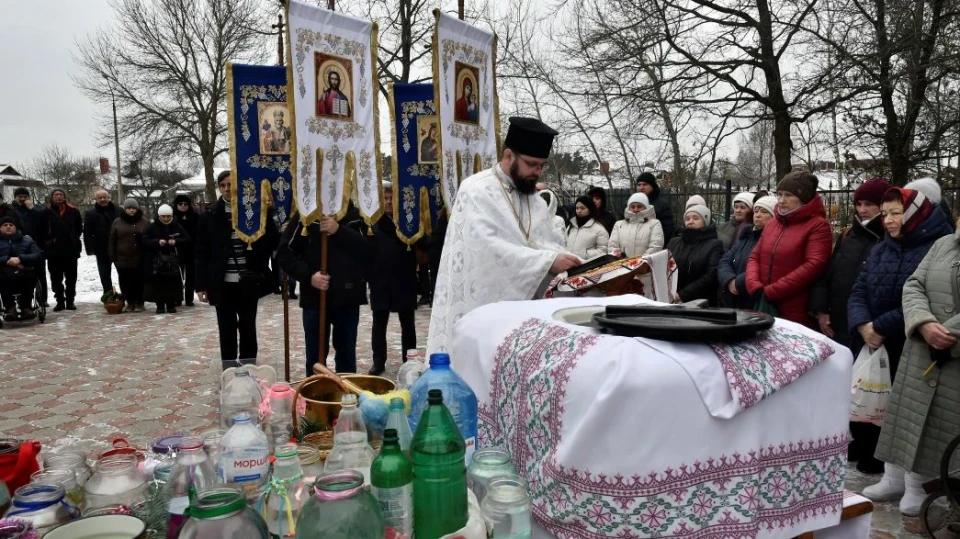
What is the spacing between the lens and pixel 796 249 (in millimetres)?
4566

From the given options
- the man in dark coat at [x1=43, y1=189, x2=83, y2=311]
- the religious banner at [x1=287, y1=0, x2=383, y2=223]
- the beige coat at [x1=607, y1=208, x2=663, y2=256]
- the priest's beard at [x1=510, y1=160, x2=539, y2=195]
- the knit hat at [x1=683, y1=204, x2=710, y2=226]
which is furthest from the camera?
the man in dark coat at [x1=43, y1=189, x2=83, y2=311]

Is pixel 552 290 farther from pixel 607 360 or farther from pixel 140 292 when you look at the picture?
pixel 140 292

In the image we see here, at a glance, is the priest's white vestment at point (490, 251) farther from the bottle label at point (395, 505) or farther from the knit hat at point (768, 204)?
the knit hat at point (768, 204)

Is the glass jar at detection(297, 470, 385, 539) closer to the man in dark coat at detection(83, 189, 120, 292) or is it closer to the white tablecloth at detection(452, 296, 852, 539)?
the white tablecloth at detection(452, 296, 852, 539)

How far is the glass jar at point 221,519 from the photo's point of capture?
1236 millimetres

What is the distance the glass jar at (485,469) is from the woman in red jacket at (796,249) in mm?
3477

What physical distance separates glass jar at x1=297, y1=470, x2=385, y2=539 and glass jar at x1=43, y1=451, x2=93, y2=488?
94 centimetres

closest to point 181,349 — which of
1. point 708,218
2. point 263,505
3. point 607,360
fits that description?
point 708,218

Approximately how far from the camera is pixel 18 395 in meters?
5.84

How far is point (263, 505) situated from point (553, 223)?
8.48ft

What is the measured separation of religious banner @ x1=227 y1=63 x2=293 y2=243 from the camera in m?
4.59

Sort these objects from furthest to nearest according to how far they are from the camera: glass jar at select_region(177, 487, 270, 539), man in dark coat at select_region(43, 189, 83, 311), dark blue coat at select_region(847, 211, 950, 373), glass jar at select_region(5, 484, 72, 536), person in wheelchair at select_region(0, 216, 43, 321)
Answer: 1. man in dark coat at select_region(43, 189, 83, 311)
2. person in wheelchair at select_region(0, 216, 43, 321)
3. dark blue coat at select_region(847, 211, 950, 373)
4. glass jar at select_region(5, 484, 72, 536)
5. glass jar at select_region(177, 487, 270, 539)

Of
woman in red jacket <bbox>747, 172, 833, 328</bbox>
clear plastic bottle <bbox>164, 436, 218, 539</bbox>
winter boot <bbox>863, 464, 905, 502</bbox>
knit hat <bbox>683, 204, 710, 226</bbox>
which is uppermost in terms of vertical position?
knit hat <bbox>683, 204, 710, 226</bbox>

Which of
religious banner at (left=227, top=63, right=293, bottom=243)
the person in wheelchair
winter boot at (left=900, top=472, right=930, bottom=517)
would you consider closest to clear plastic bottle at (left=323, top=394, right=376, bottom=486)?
winter boot at (left=900, top=472, right=930, bottom=517)
